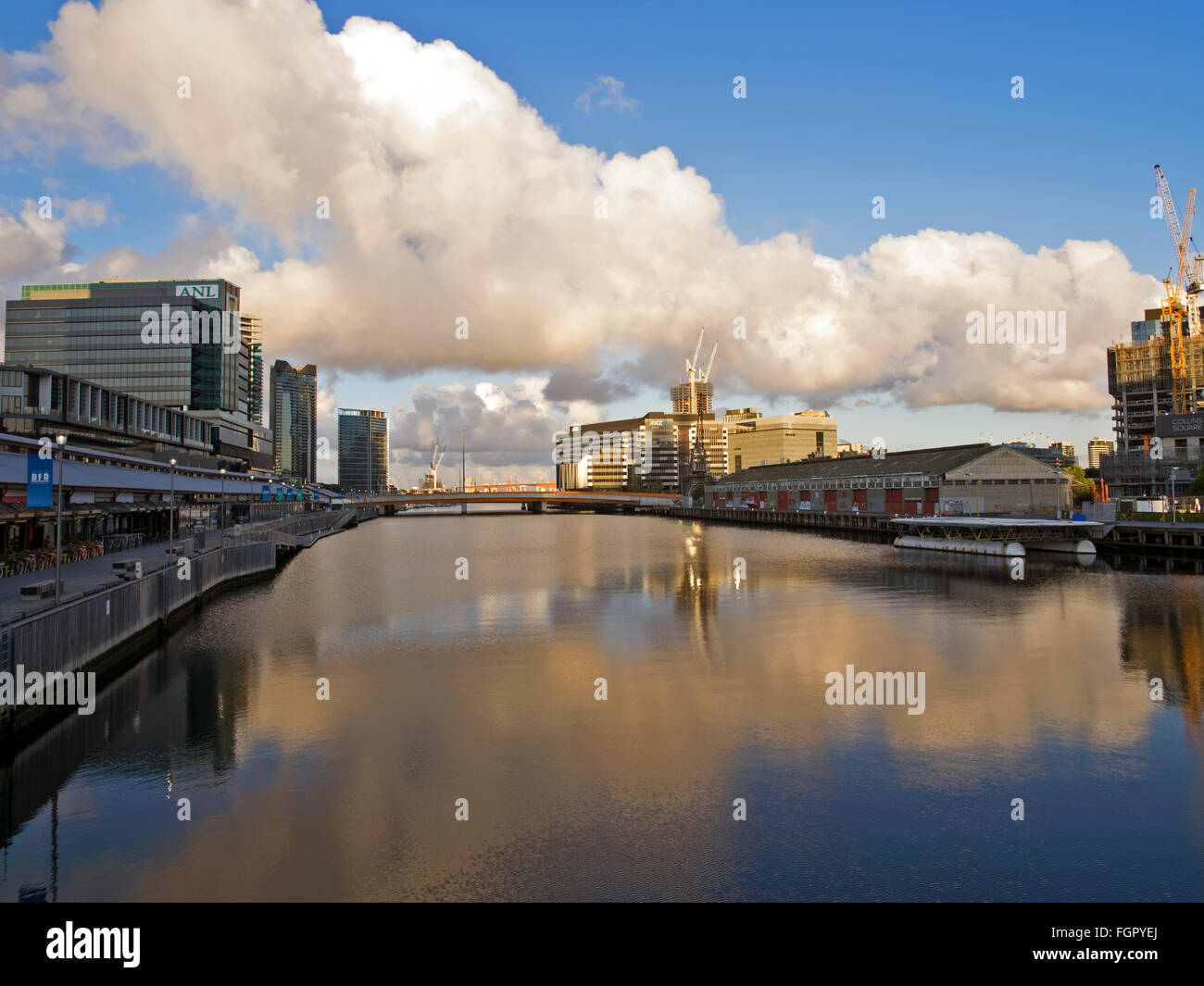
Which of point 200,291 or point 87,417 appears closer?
point 87,417

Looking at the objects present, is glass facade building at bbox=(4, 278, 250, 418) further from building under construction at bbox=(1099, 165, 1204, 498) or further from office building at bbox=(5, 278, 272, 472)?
building under construction at bbox=(1099, 165, 1204, 498)

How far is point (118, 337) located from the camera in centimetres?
14512

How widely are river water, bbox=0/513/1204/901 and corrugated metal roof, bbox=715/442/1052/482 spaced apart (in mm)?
65713

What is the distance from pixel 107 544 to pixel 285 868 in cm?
4778

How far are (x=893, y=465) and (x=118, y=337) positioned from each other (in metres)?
142

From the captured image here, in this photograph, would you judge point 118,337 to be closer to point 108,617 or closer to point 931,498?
point 108,617

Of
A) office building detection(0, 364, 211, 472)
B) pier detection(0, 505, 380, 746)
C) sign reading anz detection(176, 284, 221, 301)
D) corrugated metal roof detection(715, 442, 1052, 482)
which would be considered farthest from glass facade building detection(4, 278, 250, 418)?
corrugated metal roof detection(715, 442, 1052, 482)

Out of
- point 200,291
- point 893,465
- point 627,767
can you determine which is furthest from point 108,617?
point 200,291

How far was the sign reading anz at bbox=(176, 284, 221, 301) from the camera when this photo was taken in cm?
15800

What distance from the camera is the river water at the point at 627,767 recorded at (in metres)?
13.5

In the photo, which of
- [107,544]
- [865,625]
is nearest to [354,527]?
[107,544]

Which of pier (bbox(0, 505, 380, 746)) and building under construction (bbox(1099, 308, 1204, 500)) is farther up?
building under construction (bbox(1099, 308, 1204, 500))
